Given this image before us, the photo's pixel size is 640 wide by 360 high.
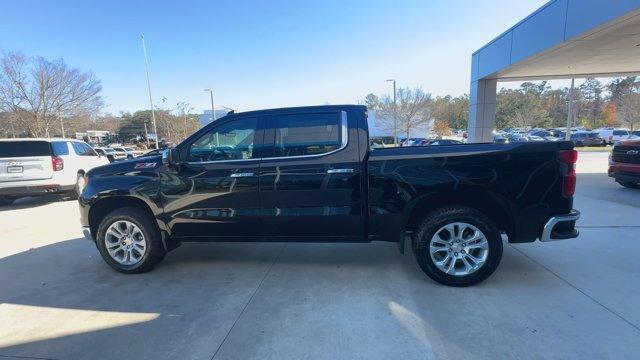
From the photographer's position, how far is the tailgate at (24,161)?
8516mm

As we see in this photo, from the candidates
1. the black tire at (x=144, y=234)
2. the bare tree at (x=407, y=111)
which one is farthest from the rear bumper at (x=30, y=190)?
the bare tree at (x=407, y=111)

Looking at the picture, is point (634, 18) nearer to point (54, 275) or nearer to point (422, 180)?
point (422, 180)

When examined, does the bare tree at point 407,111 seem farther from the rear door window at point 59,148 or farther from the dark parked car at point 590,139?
the rear door window at point 59,148

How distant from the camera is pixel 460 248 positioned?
374 centimetres

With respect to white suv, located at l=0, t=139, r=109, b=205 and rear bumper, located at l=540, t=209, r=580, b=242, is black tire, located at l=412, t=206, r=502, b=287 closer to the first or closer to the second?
rear bumper, located at l=540, t=209, r=580, b=242

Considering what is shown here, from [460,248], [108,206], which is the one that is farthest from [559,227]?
[108,206]

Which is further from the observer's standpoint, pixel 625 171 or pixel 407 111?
pixel 407 111

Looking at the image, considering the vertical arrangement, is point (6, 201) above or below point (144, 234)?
below

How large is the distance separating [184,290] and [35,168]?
24.7 feet

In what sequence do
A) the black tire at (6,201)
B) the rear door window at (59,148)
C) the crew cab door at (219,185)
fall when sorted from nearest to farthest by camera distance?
the crew cab door at (219,185) < the rear door window at (59,148) < the black tire at (6,201)

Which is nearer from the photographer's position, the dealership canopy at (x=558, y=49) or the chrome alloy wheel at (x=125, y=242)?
the chrome alloy wheel at (x=125, y=242)

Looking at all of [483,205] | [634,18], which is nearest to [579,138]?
[634,18]

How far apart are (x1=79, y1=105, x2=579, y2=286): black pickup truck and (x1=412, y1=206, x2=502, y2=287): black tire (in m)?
0.01

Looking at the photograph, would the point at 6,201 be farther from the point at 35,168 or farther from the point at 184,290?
the point at 184,290
